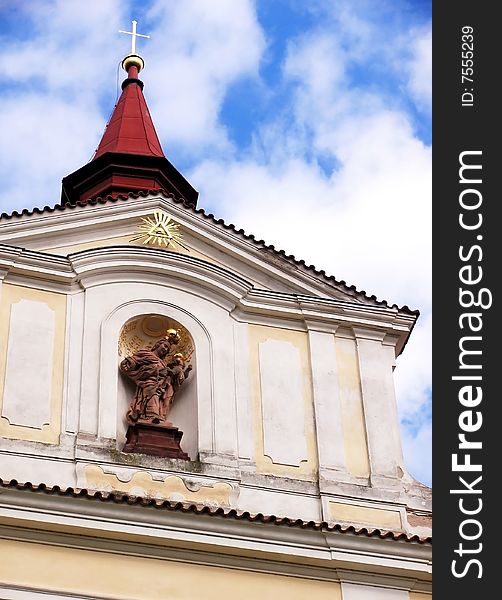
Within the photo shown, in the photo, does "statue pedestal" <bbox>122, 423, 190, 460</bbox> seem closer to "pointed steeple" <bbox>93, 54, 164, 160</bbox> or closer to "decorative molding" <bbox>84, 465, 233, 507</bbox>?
"decorative molding" <bbox>84, 465, 233, 507</bbox>

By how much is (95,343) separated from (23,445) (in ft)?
5.42

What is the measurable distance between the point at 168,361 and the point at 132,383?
18.4 inches

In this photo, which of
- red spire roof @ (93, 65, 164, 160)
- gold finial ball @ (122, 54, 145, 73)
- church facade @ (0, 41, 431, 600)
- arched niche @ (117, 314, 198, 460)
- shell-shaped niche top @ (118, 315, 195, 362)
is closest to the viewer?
church facade @ (0, 41, 431, 600)

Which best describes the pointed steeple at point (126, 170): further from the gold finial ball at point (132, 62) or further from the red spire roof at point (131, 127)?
the gold finial ball at point (132, 62)

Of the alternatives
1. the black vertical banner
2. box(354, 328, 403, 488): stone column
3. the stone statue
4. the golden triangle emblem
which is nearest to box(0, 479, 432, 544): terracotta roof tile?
box(354, 328, 403, 488): stone column

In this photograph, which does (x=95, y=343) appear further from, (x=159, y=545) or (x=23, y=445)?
(x=159, y=545)

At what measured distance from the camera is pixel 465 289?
14516mm

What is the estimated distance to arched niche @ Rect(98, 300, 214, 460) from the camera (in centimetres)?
1683

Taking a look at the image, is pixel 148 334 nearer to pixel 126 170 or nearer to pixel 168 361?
pixel 168 361

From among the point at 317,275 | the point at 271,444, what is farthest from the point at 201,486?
the point at 317,275

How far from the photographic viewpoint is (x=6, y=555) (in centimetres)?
1491

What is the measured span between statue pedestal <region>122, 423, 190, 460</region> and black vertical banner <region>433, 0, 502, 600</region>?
139 inches

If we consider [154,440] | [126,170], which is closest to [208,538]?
[154,440]

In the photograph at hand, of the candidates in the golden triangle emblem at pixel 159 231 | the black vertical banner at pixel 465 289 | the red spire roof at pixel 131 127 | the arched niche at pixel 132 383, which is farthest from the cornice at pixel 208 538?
the red spire roof at pixel 131 127
